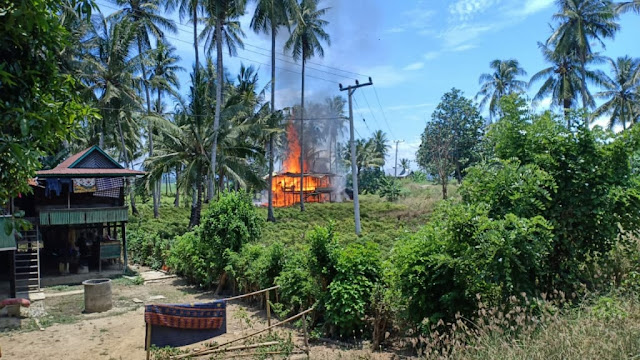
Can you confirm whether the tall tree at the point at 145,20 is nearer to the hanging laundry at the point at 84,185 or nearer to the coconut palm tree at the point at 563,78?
the hanging laundry at the point at 84,185

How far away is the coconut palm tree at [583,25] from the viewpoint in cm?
3166

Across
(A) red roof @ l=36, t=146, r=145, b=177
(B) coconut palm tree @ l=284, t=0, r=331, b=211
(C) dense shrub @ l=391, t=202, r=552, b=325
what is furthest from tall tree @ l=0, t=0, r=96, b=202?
(B) coconut palm tree @ l=284, t=0, r=331, b=211

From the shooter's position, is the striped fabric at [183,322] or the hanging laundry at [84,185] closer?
the striped fabric at [183,322]

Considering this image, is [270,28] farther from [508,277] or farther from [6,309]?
[508,277]

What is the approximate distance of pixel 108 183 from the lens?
62.5 feet

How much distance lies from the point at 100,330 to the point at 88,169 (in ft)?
32.3

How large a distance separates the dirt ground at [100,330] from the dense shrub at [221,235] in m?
0.94

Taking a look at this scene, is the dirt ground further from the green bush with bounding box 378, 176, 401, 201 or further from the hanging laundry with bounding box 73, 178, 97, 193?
the green bush with bounding box 378, 176, 401, 201

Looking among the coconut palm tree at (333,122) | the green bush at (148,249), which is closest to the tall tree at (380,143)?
the coconut palm tree at (333,122)

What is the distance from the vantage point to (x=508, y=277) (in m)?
6.16

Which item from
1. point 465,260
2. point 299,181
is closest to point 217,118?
point 465,260

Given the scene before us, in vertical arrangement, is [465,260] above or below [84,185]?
below

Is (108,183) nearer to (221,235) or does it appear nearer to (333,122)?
(221,235)

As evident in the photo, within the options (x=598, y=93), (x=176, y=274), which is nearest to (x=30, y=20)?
(x=176, y=274)
